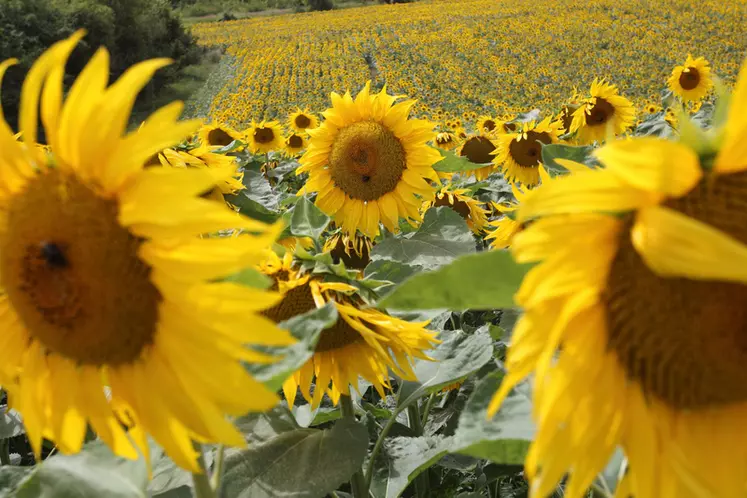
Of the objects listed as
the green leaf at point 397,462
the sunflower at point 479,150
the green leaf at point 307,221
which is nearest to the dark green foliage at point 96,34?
the sunflower at point 479,150

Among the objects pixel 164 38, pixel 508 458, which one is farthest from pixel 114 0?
pixel 508 458

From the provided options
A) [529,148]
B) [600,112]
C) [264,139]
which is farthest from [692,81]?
[264,139]

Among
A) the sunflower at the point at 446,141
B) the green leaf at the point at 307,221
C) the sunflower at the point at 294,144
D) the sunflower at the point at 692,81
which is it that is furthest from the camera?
the sunflower at the point at 692,81

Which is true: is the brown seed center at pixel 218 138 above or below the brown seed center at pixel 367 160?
below

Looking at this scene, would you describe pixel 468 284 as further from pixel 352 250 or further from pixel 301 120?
pixel 301 120

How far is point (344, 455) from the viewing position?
3.72 feet

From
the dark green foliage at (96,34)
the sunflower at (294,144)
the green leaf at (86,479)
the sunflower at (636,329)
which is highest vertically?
the sunflower at (636,329)

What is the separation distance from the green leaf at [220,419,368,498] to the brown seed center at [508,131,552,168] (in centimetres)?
313

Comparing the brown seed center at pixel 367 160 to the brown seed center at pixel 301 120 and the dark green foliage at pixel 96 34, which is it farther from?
the dark green foliage at pixel 96 34

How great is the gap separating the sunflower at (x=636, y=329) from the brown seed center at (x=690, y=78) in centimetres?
611

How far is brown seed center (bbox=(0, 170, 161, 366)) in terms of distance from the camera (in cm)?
78

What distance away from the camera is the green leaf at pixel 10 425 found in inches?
72.6

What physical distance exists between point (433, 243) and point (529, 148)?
1854 millimetres

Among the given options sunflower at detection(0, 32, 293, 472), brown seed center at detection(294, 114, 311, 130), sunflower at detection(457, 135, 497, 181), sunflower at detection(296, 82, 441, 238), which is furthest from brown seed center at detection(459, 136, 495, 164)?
sunflower at detection(0, 32, 293, 472)
